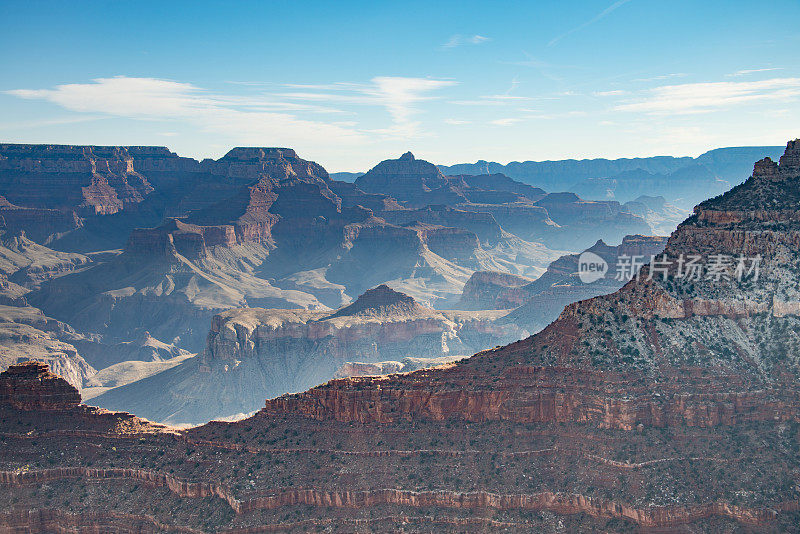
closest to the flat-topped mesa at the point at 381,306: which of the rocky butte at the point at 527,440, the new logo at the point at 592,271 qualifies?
the new logo at the point at 592,271

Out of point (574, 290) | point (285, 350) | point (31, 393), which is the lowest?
point (285, 350)

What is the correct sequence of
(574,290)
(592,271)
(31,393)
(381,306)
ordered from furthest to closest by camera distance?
(592,271) < (574,290) < (381,306) < (31,393)

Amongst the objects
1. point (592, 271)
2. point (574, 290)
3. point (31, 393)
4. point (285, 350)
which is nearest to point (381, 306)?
point (285, 350)

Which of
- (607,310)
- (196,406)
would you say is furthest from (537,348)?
(196,406)

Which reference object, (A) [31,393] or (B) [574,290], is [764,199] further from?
(B) [574,290]

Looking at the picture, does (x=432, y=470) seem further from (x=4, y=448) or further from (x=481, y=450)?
(x=4, y=448)
